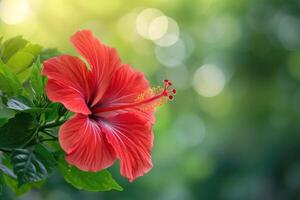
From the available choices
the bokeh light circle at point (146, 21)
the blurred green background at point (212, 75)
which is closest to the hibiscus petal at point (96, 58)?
the blurred green background at point (212, 75)

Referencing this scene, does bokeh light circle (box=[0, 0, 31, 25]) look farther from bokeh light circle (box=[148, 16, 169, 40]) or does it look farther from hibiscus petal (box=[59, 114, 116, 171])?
hibiscus petal (box=[59, 114, 116, 171])

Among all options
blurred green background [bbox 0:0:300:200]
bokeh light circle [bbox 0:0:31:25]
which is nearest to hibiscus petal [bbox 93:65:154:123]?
bokeh light circle [bbox 0:0:31:25]

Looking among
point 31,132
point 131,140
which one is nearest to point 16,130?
point 31,132

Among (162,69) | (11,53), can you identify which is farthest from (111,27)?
(11,53)

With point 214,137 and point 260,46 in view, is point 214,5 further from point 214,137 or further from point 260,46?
point 214,137

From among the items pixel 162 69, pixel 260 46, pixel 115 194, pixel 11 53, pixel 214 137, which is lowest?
pixel 115 194

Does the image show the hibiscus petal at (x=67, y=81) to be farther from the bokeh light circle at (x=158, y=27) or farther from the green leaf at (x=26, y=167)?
the bokeh light circle at (x=158, y=27)

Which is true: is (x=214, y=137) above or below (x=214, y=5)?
below

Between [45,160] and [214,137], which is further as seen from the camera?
[214,137]
